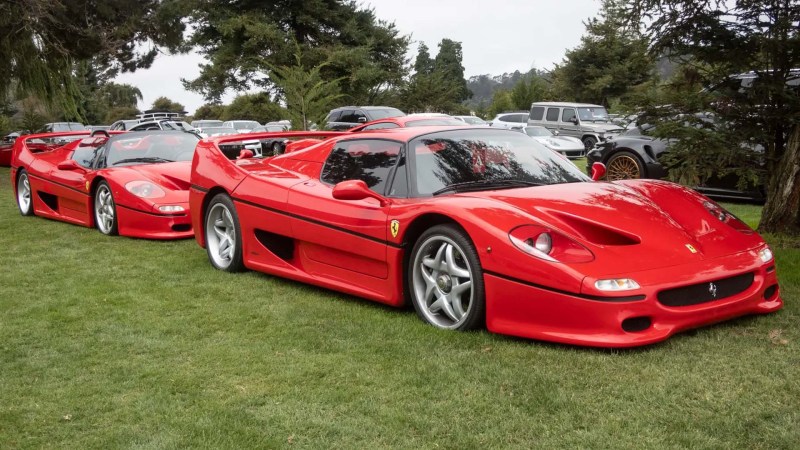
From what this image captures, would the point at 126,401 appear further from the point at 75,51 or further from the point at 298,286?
the point at 75,51

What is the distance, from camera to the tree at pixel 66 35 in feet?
66.6

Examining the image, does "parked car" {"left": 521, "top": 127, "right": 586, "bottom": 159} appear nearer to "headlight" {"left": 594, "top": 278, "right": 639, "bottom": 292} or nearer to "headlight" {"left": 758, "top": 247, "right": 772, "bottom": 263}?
"headlight" {"left": 758, "top": 247, "right": 772, "bottom": 263}

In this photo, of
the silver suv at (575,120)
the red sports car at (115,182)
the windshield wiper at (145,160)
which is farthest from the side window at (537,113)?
the windshield wiper at (145,160)

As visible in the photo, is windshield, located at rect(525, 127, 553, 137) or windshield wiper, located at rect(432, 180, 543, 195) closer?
windshield wiper, located at rect(432, 180, 543, 195)

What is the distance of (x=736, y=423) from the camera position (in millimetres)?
2973

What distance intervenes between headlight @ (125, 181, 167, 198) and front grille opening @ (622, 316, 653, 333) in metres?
5.97

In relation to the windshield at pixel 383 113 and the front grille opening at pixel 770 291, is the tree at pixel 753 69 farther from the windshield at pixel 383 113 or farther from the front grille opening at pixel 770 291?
the windshield at pixel 383 113

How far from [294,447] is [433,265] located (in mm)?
1748

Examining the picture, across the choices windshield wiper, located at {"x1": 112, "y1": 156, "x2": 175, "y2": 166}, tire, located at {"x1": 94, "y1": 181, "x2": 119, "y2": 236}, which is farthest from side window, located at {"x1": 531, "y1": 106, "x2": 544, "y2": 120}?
tire, located at {"x1": 94, "y1": 181, "x2": 119, "y2": 236}

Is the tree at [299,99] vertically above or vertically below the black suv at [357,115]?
above

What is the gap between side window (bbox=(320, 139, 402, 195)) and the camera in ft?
17.3

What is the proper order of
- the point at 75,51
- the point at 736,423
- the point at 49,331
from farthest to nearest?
the point at 75,51 < the point at 49,331 < the point at 736,423

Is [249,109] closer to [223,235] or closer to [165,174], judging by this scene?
[165,174]

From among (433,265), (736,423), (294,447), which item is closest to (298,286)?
(433,265)
